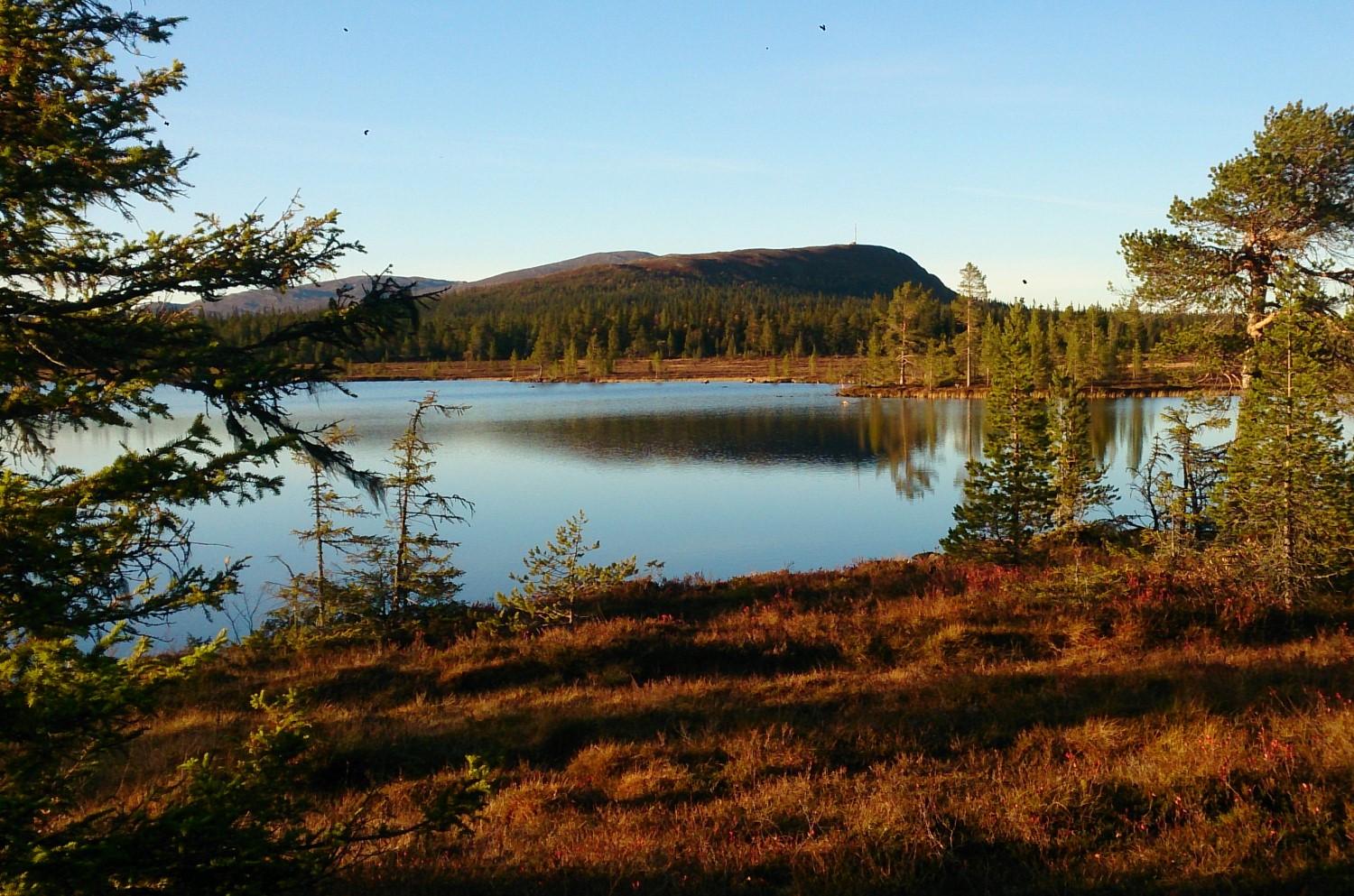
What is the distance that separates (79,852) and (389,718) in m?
7.65

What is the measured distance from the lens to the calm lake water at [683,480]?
26.0 metres

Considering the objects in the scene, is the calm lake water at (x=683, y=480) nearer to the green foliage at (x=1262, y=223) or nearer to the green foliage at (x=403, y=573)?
the green foliage at (x=403, y=573)

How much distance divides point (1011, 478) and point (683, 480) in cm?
2078

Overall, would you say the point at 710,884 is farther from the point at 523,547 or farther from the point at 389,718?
the point at 523,547

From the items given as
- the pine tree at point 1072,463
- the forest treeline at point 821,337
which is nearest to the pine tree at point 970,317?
the forest treeline at point 821,337

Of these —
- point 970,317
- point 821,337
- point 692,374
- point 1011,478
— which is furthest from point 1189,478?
point 821,337

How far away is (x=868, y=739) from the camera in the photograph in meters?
8.78

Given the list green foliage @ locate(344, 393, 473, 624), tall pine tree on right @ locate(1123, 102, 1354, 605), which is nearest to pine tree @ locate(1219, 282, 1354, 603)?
tall pine tree on right @ locate(1123, 102, 1354, 605)

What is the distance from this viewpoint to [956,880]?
548 centimetres

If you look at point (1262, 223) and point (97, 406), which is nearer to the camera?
point (97, 406)

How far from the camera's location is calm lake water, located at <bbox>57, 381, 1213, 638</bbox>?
26.0 metres

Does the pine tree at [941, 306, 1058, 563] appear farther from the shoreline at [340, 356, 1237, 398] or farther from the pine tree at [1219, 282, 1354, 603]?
the shoreline at [340, 356, 1237, 398]

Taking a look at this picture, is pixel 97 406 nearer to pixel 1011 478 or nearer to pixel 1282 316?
pixel 1282 316

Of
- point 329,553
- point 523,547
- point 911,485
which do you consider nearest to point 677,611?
point 523,547
